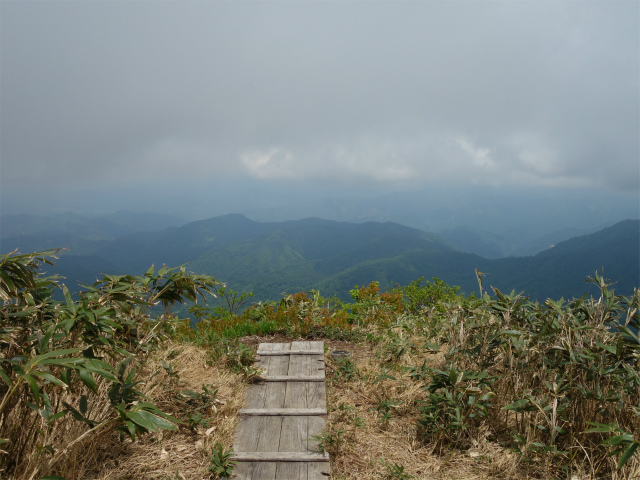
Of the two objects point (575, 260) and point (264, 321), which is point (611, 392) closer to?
point (264, 321)

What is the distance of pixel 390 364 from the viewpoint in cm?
575

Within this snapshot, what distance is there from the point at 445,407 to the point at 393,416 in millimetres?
813

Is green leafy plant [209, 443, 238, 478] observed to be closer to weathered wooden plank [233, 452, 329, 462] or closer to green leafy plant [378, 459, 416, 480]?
weathered wooden plank [233, 452, 329, 462]

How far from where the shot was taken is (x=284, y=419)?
13.8 ft

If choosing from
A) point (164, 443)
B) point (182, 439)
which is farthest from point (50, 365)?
point (182, 439)

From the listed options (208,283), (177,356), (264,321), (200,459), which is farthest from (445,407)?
(264,321)

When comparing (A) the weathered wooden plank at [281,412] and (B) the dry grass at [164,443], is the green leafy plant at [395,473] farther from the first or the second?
(B) the dry grass at [164,443]

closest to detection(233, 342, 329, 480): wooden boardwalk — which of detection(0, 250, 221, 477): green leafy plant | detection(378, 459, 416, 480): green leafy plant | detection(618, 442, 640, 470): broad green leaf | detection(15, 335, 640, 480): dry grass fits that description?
detection(15, 335, 640, 480): dry grass

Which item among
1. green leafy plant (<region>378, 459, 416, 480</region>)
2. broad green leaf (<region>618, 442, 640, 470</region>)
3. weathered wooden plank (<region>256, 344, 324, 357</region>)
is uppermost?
broad green leaf (<region>618, 442, 640, 470</region>)

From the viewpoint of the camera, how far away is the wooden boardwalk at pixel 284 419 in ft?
11.2

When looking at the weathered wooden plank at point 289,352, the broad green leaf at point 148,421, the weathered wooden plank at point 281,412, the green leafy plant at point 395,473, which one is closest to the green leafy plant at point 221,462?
the weathered wooden plank at point 281,412

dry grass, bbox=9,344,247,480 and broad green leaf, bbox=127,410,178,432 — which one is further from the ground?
broad green leaf, bbox=127,410,178,432

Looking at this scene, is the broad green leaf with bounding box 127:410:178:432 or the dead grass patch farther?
the dead grass patch

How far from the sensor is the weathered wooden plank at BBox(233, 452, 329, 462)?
138 inches
